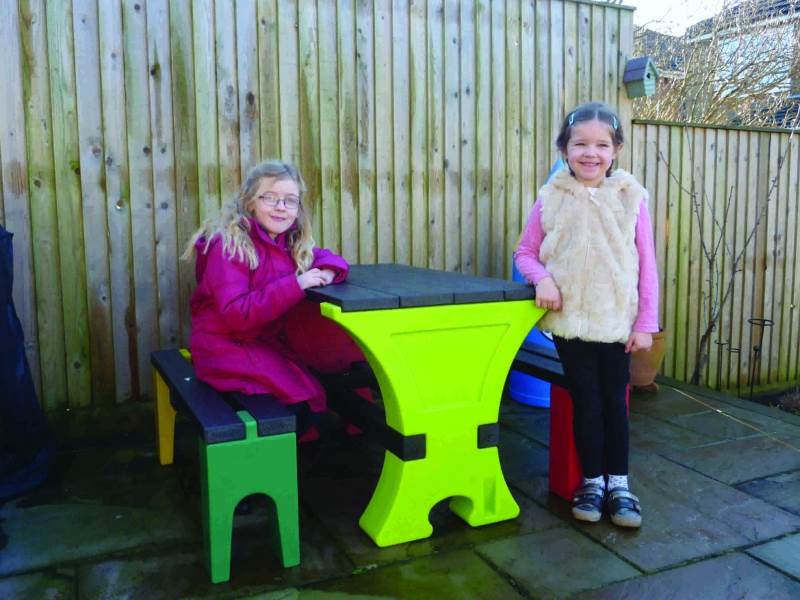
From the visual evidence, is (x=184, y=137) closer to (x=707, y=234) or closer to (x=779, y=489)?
(x=779, y=489)

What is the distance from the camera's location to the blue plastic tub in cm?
420

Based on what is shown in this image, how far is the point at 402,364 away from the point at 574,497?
88 cm

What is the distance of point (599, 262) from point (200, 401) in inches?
57.3

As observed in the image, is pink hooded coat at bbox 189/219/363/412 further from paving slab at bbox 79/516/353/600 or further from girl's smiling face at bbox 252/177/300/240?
paving slab at bbox 79/516/353/600

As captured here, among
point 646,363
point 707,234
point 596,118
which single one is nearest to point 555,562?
point 596,118

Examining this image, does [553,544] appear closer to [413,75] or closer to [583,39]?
[413,75]

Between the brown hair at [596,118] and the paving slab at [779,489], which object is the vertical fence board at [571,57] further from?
the paving slab at [779,489]

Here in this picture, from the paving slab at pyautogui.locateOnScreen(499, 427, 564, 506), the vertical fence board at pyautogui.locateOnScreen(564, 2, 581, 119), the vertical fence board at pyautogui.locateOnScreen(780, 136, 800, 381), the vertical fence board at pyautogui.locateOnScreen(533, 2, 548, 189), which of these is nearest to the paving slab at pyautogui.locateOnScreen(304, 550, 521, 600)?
the paving slab at pyautogui.locateOnScreen(499, 427, 564, 506)

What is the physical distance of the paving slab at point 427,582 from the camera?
6.99ft

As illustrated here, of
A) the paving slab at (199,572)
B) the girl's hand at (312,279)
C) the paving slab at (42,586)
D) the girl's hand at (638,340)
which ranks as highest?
the girl's hand at (312,279)

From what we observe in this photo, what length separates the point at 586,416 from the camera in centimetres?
266

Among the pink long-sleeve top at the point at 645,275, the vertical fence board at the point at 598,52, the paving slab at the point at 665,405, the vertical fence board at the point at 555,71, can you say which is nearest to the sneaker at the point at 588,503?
the pink long-sleeve top at the point at 645,275

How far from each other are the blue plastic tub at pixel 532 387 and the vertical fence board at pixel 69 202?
233 cm

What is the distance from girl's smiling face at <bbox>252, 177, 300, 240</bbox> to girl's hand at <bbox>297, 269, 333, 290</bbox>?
25 cm
